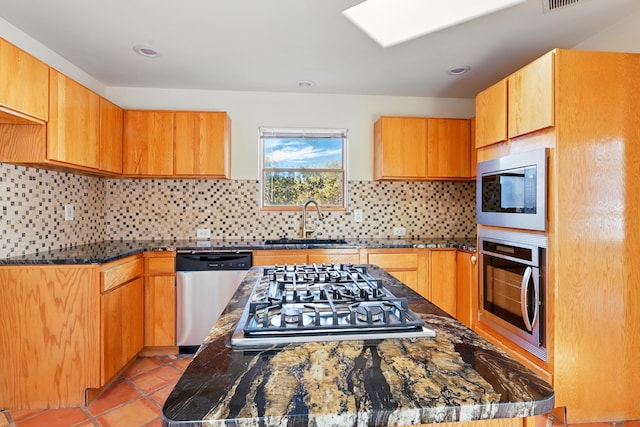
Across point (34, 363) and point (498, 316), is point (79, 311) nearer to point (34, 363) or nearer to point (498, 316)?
point (34, 363)

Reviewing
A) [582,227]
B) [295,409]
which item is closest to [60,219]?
[295,409]

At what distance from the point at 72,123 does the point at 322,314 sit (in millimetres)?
2343

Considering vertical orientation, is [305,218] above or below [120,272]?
above

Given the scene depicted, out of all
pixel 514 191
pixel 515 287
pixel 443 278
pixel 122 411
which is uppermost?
pixel 514 191

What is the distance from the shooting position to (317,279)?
1443 millimetres

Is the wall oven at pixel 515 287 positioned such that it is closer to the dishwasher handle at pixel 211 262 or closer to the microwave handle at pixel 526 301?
the microwave handle at pixel 526 301

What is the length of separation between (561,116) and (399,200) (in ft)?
6.20

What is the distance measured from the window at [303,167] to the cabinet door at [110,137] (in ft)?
4.28

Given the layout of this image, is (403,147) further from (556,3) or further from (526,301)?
(526,301)

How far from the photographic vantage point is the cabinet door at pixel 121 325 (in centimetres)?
225

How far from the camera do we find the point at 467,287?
2.94m

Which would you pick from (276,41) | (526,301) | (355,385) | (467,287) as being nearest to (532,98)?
(526,301)

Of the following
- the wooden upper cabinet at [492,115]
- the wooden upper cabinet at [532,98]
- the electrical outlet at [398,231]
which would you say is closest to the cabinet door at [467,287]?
the electrical outlet at [398,231]

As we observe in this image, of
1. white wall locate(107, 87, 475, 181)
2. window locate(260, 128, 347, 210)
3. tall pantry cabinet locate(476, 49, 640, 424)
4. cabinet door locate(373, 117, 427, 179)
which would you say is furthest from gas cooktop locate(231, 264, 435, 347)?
white wall locate(107, 87, 475, 181)
